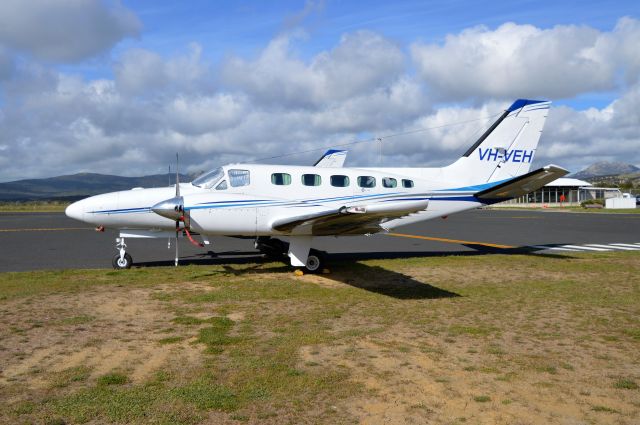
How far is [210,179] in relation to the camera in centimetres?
1402

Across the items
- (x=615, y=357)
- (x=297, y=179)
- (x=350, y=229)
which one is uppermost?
(x=297, y=179)

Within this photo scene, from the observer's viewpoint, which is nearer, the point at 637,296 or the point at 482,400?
the point at 482,400

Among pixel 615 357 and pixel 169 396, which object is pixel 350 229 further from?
pixel 169 396

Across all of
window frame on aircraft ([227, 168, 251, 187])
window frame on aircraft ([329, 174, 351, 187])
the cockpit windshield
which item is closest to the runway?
window frame on aircraft ([329, 174, 351, 187])

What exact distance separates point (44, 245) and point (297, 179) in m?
13.4

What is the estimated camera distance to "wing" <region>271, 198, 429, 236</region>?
10.7m

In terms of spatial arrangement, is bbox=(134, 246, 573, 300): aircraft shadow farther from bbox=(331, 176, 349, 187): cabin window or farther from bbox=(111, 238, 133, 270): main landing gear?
bbox=(331, 176, 349, 187): cabin window

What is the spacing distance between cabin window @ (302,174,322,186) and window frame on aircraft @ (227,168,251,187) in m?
1.65

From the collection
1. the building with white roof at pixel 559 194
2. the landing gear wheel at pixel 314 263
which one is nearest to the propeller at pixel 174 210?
the landing gear wheel at pixel 314 263

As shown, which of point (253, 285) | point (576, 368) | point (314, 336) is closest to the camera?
point (576, 368)

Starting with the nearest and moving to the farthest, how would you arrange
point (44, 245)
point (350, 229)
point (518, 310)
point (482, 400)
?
point (482, 400)
point (518, 310)
point (350, 229)
point (44, 245)

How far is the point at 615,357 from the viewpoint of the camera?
6.75m

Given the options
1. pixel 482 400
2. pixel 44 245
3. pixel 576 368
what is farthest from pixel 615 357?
pixel 44 245

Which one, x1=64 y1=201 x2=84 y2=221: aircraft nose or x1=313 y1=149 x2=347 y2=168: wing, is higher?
x1=313 y1=149 x2=347 y2=168: wing
